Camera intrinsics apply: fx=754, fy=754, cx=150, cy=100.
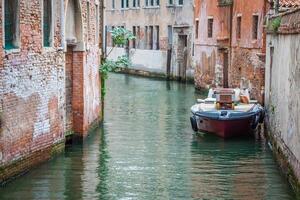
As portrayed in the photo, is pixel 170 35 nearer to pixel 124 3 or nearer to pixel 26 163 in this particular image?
pixel 124 3

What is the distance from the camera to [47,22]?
15.8m

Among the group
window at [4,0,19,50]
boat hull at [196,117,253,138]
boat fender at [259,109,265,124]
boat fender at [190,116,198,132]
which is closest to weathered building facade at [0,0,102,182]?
window at [4,0,19,50]

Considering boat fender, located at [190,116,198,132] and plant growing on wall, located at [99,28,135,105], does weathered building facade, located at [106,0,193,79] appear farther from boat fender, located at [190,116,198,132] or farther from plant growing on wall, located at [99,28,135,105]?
boat fender, located at [190,116,198,132]

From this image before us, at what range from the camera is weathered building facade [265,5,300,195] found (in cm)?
1267

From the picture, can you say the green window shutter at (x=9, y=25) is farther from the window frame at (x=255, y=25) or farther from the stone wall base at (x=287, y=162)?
the window frame at (x=255, y=25)

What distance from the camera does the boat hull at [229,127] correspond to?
20.1m

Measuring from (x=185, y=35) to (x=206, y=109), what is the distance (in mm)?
23292

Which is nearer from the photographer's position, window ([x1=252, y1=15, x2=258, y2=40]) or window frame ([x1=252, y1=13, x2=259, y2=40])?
window frame ([x1=252, y1=13, x2=259, y2=40])

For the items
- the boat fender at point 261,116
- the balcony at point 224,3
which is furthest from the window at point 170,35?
the boat fender at point 261,116

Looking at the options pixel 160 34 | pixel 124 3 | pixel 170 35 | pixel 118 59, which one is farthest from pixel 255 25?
pixel 124 3

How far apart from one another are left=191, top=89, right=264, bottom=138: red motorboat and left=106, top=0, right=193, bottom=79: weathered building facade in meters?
21.0

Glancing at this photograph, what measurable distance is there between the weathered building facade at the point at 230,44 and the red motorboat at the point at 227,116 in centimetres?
347

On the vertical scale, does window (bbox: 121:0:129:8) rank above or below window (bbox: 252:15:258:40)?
above

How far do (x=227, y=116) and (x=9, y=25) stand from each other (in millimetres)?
8251
